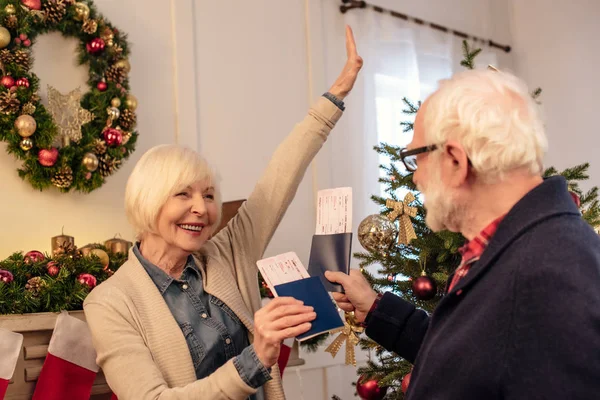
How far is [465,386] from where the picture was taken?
1.11 m

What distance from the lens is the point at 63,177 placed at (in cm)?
290

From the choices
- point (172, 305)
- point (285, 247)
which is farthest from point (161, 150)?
point (285, 247)

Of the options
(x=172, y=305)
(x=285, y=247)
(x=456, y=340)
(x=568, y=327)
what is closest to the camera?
(x=568, y=327)

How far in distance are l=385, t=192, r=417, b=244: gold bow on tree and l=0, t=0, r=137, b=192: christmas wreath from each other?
1.22 meters

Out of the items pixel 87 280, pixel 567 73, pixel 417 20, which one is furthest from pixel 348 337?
pixel 567 73

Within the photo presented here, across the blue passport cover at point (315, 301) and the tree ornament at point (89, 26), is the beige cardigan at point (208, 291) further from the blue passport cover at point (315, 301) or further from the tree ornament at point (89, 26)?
the tree ornament at point (89, 26)

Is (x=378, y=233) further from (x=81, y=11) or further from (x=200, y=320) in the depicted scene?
(x=81, y=11)

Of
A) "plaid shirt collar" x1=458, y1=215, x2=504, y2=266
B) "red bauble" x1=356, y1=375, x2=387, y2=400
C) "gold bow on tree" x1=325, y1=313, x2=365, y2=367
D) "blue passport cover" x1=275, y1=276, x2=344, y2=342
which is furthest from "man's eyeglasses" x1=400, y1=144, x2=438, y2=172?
"red bauble" x1=356, y1=375, x2=387, y2=400

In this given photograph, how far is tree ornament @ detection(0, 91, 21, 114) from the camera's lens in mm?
2717

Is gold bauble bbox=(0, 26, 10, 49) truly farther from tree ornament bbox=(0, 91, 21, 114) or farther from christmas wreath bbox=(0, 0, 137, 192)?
tree ornament bbox=(0, 91, 21, 114)

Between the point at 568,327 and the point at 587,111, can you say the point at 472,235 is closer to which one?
the point at 568,327

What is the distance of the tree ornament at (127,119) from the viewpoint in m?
3.10

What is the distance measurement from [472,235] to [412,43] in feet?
11.5

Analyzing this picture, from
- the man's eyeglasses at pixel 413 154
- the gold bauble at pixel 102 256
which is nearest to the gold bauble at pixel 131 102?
the gold bauble at pixel 102 256
